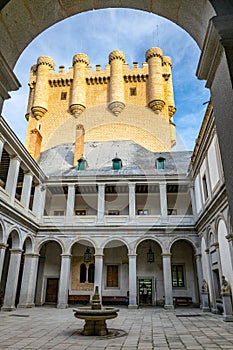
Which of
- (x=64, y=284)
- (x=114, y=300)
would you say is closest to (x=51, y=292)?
(x=64, y=284)

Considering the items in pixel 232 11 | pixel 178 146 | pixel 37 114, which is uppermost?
pixel 37 114

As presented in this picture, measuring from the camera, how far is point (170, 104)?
32812mm

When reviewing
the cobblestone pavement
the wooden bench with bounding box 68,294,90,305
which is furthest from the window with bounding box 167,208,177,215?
the cobblestone pavement

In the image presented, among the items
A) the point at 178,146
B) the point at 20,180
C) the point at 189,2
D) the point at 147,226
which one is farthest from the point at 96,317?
the point at 178,146

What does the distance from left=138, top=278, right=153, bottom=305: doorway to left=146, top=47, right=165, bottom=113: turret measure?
18258 mm

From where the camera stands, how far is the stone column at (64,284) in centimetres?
1789

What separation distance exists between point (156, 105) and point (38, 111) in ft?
42.7

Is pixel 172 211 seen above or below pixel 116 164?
below

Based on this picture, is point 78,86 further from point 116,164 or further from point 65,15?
point 65,15

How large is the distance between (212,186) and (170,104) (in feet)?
66.5

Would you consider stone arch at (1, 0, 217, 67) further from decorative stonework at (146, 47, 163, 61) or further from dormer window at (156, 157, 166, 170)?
decorative stonework at (146, 47, 163, 61)

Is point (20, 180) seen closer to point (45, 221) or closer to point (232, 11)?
point (45, 221)

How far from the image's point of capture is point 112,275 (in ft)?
69.6

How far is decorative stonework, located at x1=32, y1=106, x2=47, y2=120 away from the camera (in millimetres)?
32000
